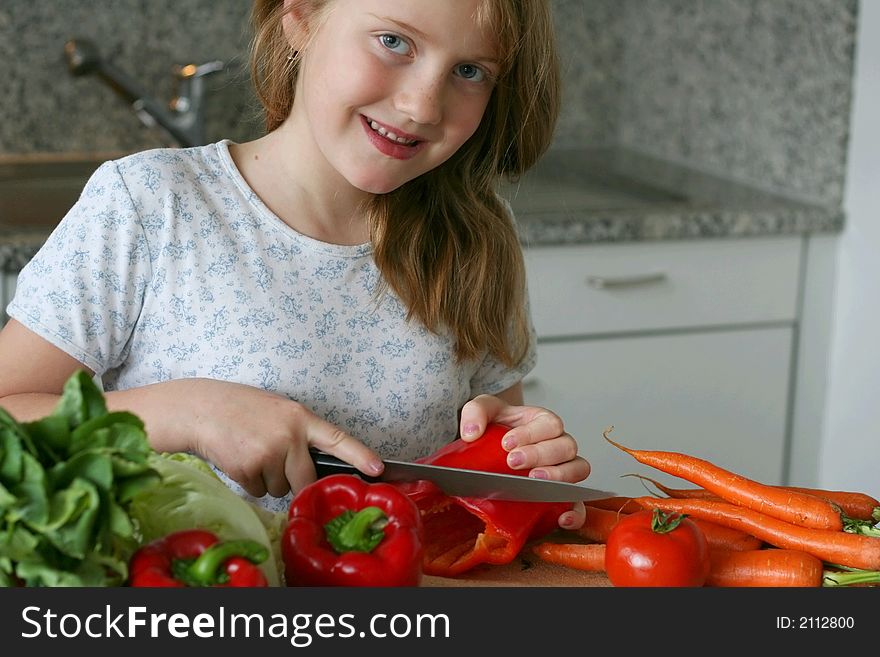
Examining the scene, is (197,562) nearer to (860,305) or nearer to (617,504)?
(617,504)

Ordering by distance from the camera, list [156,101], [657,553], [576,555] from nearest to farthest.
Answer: [657,553] < [576,555] < [156,101]

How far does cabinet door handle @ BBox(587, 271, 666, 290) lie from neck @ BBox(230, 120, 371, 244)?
101 centimetres

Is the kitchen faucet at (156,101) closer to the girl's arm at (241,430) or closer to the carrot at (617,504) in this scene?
the girl's arm at (241,430)

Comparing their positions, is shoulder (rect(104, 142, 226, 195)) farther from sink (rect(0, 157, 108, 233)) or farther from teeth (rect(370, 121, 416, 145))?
sink (rect(0, 157, 108, 233))

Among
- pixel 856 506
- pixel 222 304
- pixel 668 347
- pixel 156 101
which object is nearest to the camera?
pixel 856 506

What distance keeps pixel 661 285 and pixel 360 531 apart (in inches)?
63.6

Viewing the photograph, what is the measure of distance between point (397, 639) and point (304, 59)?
0.72 m

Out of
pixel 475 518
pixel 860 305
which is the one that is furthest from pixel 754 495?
pixel 860 305

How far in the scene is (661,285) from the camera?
241 cm

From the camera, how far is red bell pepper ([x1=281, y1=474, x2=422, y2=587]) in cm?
87

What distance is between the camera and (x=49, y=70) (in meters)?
2.62

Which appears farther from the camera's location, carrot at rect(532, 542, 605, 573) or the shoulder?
the shoulder

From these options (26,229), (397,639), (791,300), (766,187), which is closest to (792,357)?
(791,300)

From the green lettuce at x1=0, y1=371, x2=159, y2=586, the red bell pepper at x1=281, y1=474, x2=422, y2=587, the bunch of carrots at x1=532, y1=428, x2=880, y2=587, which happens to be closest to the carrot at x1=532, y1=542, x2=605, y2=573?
the bunch of carrots at x1=532, y1=428, x2=880, y2=587
